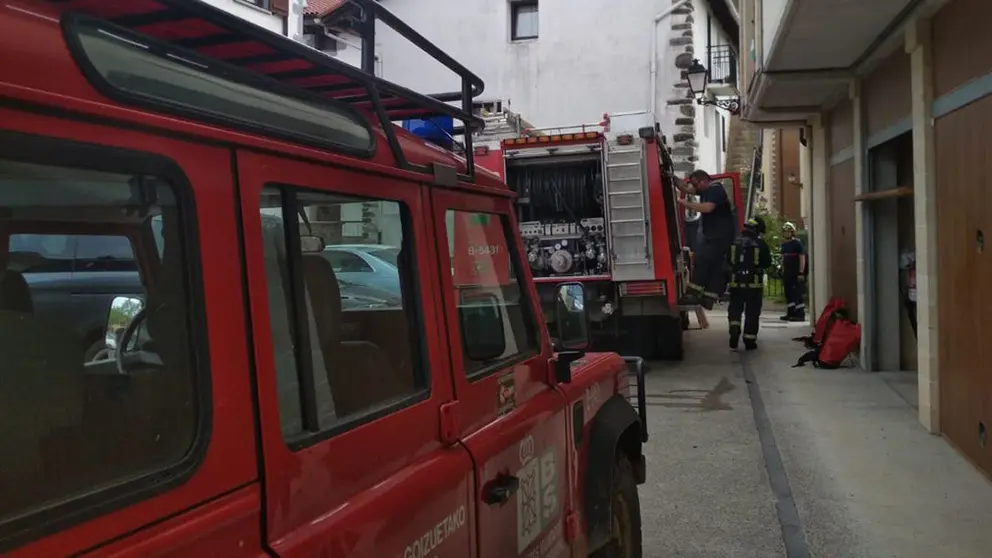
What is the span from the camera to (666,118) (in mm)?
18125

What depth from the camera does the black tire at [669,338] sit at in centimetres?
1027

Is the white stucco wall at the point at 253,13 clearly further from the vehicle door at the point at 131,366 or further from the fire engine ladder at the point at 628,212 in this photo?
the vehicle door at the point at 131,366

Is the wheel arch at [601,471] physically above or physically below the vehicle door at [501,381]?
below

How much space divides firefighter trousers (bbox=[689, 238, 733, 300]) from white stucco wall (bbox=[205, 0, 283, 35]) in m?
6.96

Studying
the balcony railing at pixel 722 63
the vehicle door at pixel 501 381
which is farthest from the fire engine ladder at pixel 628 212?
the balcony railing at pixel 722 63

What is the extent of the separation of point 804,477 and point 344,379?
4482 millimetres

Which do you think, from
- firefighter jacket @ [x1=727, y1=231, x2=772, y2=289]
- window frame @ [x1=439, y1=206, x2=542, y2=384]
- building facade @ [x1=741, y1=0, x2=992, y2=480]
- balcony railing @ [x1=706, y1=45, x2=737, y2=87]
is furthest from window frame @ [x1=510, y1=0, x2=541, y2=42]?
window frame @ [x1=439, y1=206, x2=542, y2=384]

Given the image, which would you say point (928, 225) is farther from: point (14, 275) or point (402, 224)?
point (14, 275)

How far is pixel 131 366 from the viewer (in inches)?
60.9

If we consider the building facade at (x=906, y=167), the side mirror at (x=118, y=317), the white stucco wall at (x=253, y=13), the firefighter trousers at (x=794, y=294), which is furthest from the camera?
the firefighter trousers at (x=794, y=294)

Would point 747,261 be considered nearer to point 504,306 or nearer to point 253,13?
point 253,13

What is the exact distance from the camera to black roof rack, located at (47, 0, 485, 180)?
168 centimetres

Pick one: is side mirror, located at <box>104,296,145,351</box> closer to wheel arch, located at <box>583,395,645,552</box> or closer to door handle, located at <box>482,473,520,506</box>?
door handle, located at <box>482,473,520,506</box>

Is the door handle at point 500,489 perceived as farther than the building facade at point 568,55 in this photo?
No
